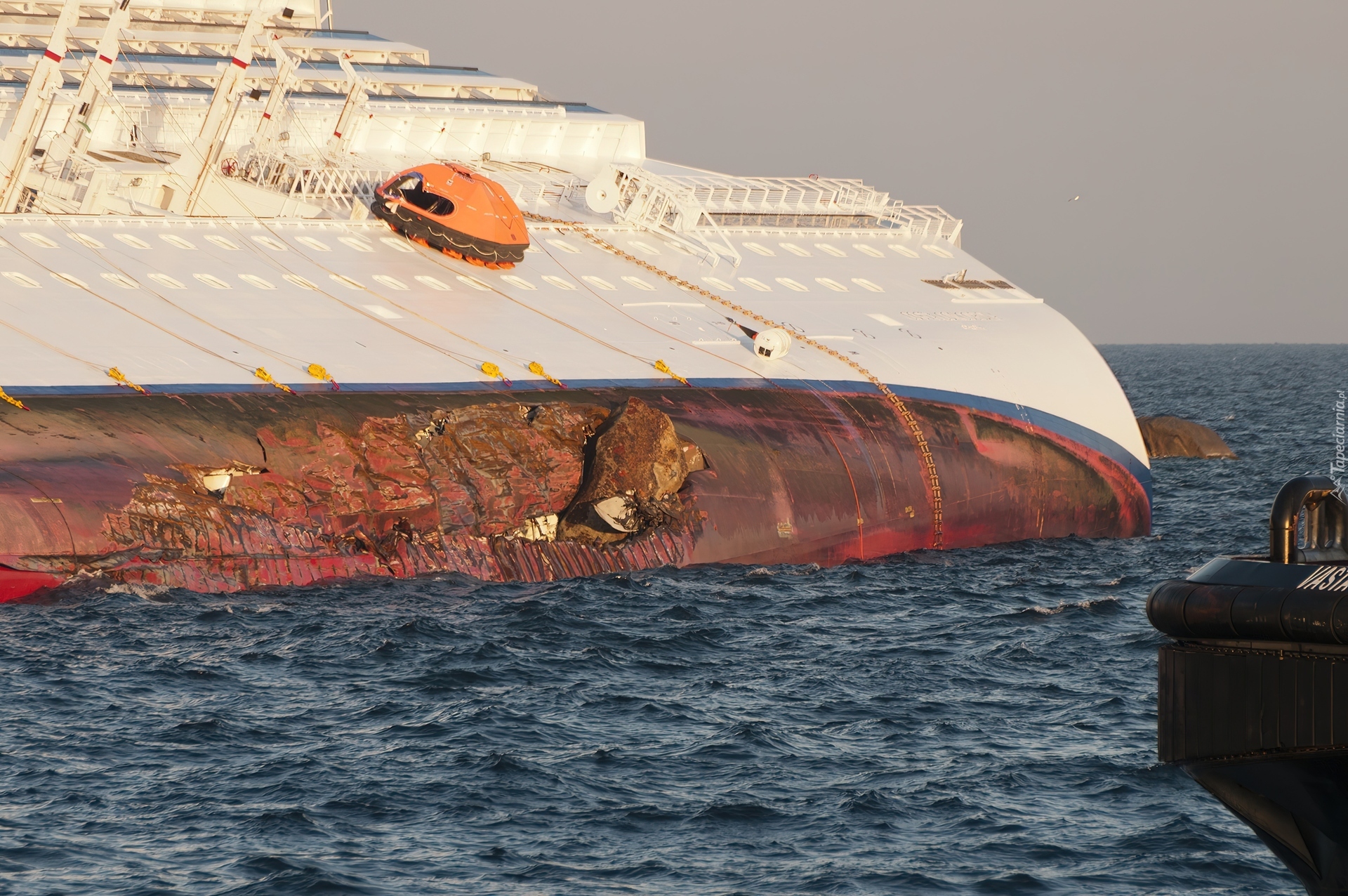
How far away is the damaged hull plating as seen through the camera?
3181cm

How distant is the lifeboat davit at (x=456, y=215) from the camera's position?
47.1 meters

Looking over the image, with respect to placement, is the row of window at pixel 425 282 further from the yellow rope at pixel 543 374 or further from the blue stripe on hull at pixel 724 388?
the yellow rope at pixel 543 374

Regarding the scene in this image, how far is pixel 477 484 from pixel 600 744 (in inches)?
531

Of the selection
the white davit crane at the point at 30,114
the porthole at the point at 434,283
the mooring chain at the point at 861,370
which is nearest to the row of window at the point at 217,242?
the porthole at the point at 434,283

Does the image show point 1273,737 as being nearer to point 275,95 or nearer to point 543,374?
point 543,374

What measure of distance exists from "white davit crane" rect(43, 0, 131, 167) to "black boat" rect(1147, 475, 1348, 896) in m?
38.1

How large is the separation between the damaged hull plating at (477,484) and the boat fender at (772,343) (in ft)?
5.84

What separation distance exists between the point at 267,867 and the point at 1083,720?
521 inches

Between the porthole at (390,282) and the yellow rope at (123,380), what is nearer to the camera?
the yellow rope at (123,380)

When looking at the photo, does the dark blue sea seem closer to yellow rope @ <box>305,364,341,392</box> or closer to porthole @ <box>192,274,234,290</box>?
yellow rope @ <box>305,364,341,392</box>

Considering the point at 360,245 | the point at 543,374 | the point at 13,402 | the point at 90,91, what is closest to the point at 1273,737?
the point at 13,402

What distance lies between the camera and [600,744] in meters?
23.3

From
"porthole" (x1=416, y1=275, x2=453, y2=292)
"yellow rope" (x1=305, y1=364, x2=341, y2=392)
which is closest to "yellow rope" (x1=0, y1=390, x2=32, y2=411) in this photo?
"yellow rope" (x1=305, y1=364, x2=341, y2=392)

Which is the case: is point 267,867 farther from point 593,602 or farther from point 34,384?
point 34,384
